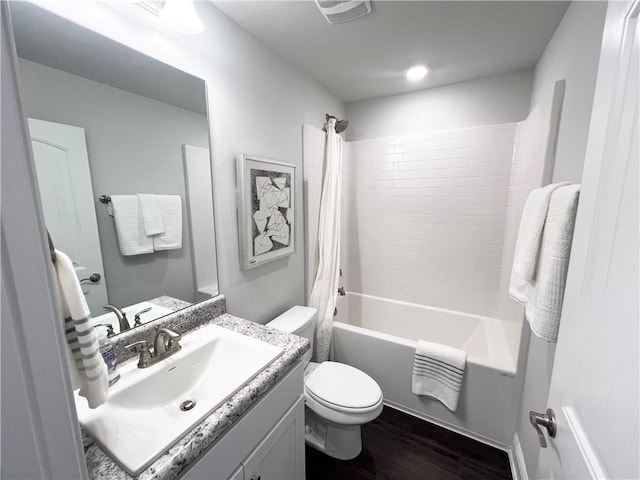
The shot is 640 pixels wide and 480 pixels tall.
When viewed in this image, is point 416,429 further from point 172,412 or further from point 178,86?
point 178,86

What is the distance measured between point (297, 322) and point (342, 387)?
0.47m

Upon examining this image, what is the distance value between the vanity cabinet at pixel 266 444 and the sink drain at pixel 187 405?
25cm

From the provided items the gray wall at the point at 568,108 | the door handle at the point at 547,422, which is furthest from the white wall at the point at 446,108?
the door handle at the point at 547,422

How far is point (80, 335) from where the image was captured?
23.3 inches

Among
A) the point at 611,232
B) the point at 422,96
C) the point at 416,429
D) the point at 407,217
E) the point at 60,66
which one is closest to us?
the point at 611,232

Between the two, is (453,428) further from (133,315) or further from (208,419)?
(133,315)

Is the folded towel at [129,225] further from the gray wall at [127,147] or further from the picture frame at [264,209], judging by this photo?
the picture frame at [264,209]

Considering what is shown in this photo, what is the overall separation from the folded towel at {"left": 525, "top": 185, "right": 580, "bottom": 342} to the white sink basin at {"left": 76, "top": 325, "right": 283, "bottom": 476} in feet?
3.12

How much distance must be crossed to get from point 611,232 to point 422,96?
220 centimetres

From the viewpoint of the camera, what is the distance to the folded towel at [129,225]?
1.01 meters

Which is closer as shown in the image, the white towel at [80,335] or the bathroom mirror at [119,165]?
the white towel at [80,335]

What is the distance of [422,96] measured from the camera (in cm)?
229

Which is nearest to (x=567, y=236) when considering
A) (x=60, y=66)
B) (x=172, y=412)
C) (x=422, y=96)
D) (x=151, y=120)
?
(x=172, y=412)

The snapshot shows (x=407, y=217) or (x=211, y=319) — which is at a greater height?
(x=407, y=217)
